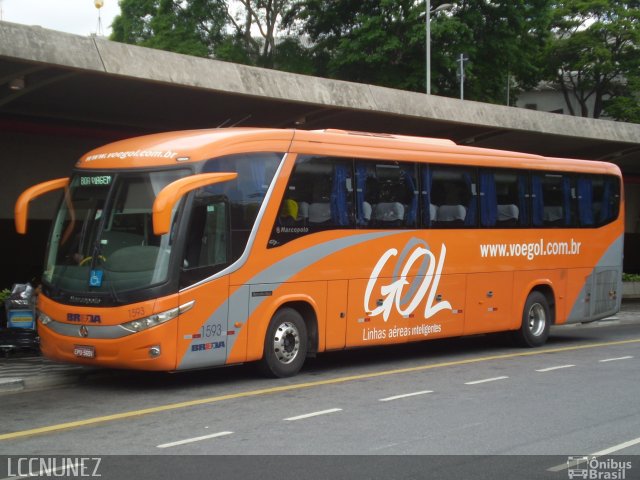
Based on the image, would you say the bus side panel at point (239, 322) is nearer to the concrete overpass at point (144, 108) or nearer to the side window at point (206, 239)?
the side window at point (206, 239)

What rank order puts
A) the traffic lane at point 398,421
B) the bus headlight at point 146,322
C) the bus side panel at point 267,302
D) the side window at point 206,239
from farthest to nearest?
the bus side panel at point 267,302, the side window at point 206,239, the bus headlight at point 146,322, the traffic lane at point 398,421

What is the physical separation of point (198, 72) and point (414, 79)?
29.1 m

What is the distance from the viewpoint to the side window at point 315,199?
1323 centimetres

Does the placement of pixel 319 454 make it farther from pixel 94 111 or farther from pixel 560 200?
pixel 94 111

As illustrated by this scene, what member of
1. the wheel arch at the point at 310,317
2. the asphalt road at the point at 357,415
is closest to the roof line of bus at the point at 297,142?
the wheel arch at the point at 310,317

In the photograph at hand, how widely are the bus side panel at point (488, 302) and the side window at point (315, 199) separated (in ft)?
10.8

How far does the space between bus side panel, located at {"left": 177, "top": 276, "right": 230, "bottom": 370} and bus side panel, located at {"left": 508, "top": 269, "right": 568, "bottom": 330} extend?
6.84 m

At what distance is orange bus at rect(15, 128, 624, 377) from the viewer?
11.8 m

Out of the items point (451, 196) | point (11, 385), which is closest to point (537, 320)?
point (451, 196)

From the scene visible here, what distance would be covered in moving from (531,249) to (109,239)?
860 cm

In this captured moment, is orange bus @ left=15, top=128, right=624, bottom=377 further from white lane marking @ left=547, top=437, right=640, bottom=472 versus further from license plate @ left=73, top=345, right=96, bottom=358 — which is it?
white lane marking @ left=547, top=437, right=640, bottom=472

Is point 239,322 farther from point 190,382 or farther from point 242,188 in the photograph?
point 242,188

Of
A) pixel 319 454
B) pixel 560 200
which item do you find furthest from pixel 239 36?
pixel 319 454

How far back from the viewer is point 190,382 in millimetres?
13047
